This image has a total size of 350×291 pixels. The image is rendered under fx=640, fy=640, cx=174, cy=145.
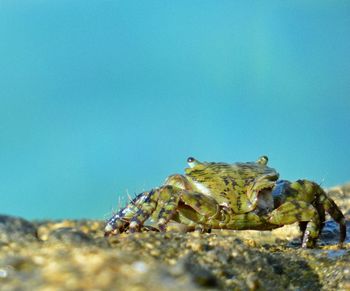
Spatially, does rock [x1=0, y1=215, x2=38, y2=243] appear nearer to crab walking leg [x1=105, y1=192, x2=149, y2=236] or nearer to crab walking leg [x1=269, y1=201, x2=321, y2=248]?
crab walking leg [x1=105, y1=192, x2=149, y2=236]

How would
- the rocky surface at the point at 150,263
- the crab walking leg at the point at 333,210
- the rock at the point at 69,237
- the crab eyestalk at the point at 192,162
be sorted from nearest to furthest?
the rocky surface at the point at 150,263
the rock at the point at 69,237
the crab eyestalk at the point at 192,162
the crab walking leg at the point at 333,210

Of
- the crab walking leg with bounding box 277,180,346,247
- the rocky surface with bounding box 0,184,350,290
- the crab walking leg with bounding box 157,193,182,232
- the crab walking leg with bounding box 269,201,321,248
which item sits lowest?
the rocky surface with bounding box 0,184,350,290

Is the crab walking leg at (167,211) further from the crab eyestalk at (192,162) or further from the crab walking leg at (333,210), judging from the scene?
the crab walking leg at (333,210)

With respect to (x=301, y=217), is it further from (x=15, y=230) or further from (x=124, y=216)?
(x=15, y=230)

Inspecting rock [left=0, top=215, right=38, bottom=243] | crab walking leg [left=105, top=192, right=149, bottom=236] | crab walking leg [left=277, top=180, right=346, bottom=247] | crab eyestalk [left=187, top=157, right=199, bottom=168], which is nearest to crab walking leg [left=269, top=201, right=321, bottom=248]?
crab walking leg [left=277, top=180, right=346, bottom=247]

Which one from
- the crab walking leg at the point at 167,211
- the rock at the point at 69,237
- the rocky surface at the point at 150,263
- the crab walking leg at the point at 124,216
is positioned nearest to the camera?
the rocky surface at the point at 150,263

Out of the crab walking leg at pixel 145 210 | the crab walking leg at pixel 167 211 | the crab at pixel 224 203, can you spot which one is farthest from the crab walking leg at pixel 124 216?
the crab walking leg at pixel 167 211
